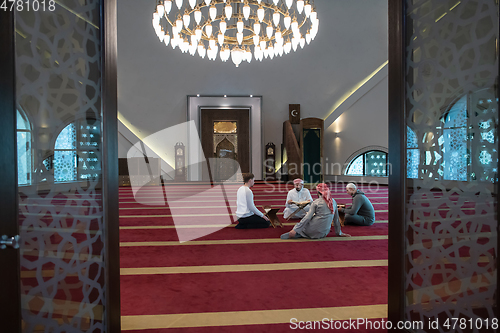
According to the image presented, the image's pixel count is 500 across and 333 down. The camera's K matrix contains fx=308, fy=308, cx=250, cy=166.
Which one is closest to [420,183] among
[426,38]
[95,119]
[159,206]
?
[426,38]

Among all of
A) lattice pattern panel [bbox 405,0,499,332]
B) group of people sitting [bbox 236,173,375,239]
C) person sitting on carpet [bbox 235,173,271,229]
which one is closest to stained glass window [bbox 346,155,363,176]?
group of people sitting [bbox 236,173,375,239]

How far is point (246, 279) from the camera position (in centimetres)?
234

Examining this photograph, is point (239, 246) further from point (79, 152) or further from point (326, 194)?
point (79, 152)

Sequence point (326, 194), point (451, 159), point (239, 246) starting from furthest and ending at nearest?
point (326, 194), point (239, 246), point (451, 159)

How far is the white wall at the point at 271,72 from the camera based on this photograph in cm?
1061

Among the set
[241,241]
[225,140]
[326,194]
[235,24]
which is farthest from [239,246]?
[225,140]

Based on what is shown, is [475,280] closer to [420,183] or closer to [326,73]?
[420,183]

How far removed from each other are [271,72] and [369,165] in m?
4.76

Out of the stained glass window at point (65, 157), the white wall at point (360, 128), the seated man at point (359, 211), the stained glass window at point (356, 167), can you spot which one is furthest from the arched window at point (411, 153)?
the stained glass window at point (356, 167)

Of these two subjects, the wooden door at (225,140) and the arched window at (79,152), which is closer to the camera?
the arched window at (79,152)

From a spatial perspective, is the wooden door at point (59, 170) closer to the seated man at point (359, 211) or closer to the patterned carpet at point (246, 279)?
the patterned carpet at point (246, 279)

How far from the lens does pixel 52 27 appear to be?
1.28 m

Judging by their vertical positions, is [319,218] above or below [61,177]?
below

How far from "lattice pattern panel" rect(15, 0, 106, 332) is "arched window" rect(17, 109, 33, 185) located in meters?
0.02
